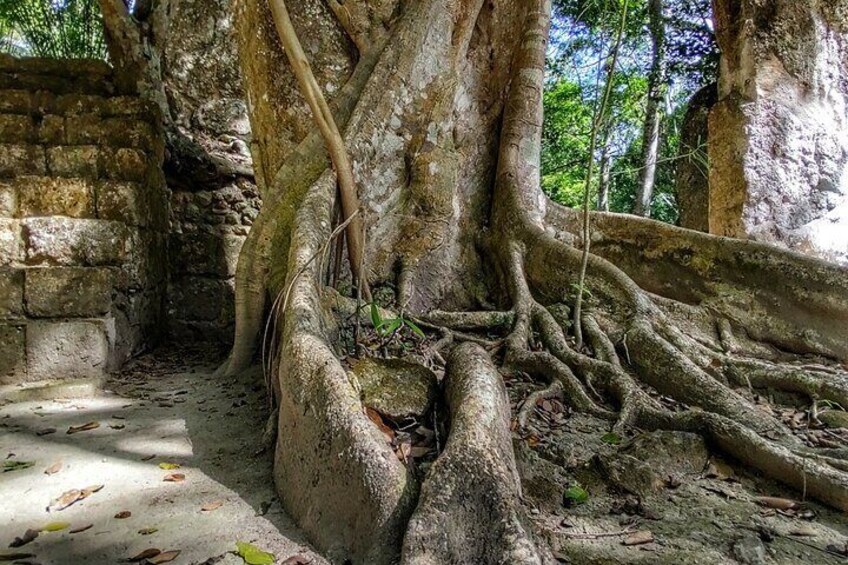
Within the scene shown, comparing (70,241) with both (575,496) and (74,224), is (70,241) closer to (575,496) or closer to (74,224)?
(74,224)

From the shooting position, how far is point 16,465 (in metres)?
2.04

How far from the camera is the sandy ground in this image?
4.97 ft

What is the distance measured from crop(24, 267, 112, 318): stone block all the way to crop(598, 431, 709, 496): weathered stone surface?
3054mm

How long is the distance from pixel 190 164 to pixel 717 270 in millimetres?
4903

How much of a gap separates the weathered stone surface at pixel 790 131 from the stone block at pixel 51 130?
16.7ft

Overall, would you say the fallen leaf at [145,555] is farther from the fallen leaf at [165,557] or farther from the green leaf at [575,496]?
the green leaf at [575,496]

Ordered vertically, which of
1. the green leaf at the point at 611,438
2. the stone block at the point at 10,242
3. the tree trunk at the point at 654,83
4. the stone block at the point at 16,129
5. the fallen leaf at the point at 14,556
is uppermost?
the tree trunk at the point at 654,83

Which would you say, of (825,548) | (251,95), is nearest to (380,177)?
(251,95)

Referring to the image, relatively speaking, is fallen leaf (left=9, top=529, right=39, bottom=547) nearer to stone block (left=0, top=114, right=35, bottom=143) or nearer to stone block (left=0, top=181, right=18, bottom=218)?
stone block (left=0, top=181, right=18, bottom=218)

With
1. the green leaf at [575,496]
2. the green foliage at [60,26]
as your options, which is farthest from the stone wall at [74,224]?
the green foliage at [60,26]

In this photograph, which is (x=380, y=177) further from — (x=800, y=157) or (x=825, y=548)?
(x=800, y=157)

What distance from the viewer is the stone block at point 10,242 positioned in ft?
11.0

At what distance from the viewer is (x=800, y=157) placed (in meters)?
4.11

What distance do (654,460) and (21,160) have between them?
4.30 metres
